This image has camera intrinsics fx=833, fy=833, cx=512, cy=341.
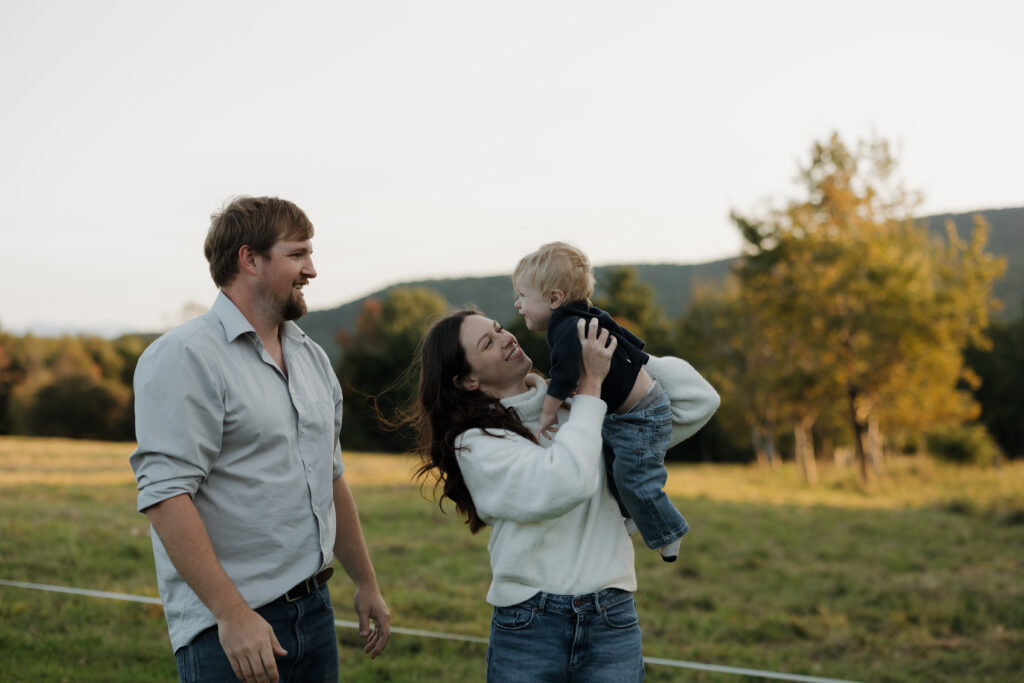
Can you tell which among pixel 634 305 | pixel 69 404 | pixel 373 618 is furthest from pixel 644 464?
pixel 634 305

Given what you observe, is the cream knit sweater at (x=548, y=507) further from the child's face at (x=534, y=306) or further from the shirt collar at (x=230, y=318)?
the shirt collar at (x=230, y=318)

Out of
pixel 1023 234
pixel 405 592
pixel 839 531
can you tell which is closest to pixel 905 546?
pixel 839 531

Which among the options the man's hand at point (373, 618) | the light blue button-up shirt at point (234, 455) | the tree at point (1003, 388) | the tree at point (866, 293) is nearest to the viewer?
the light blue button-up shirt at point (234, 455)

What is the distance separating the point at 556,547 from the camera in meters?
2.38

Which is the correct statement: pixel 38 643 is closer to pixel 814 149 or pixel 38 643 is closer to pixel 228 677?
pixel 228 677

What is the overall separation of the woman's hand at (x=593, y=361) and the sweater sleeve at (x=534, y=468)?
0.15ft

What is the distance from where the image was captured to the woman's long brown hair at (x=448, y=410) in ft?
8.12

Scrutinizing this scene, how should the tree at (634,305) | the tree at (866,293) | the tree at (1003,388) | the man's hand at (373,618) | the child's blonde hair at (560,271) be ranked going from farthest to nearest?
the tree at (634,305), the tree at (1003,388), the tree at (866,293), the man's hand at (373,618), the child's blonde hair at (560,271)

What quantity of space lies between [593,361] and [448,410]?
0.48 metres

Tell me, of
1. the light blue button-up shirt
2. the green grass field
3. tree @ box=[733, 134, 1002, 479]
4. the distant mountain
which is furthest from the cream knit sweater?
the distant mountain

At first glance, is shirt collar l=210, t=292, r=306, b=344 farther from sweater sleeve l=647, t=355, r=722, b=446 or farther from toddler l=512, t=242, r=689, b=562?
sweater sleeve l=647, t=355, r=722, b=446

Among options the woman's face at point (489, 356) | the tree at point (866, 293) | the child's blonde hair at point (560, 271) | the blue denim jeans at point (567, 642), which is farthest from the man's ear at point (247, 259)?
the tree at point (866, 293)

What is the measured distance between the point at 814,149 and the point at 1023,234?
324 ft

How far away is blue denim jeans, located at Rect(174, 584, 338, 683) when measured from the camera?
2.42 meters
